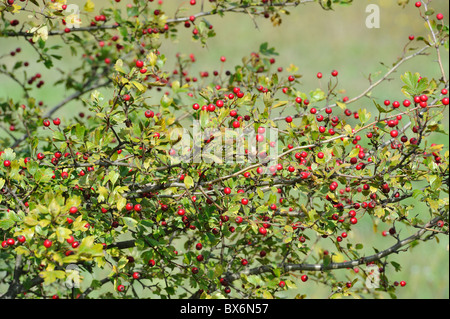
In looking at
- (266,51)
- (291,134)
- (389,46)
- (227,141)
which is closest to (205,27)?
(266,51)

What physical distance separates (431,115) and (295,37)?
39.8 feet

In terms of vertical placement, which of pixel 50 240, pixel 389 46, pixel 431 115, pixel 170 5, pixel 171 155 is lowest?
pixel 50 240

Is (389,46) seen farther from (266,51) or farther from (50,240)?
(50,240)

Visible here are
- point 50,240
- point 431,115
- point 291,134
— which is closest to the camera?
point 50,240

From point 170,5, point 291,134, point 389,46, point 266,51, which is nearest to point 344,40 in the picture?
point 389,46

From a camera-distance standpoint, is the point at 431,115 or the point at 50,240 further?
the point at 431,115

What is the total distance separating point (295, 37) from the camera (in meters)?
13.8

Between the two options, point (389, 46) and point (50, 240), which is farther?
point (389, 46)

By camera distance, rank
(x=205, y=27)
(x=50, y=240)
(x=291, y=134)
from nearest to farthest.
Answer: (x=50, y=240) < (x=291, y=134) < (x=205, y=27)

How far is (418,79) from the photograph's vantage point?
2.03 m

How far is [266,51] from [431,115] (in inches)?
54.7

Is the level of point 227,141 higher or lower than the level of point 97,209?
higher

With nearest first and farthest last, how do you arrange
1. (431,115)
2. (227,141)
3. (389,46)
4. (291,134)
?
1. (227,141)
2. (431,115)
3. (291,134)
4. (389,46)
